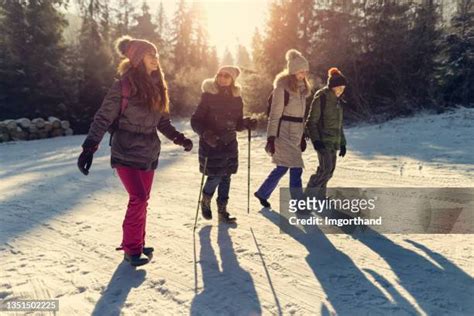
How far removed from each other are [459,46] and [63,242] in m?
17.3

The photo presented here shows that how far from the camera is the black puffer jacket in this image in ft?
15.3

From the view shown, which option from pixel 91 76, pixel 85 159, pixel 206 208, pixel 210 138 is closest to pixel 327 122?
pixel 210 138

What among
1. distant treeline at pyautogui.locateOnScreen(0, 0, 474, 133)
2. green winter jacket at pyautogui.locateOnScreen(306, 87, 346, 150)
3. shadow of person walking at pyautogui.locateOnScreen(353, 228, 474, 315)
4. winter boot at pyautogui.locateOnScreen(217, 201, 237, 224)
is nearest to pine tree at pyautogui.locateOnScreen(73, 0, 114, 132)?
distant treeline at pyautogui.locateOnScreen(0, 0, 474, 133)

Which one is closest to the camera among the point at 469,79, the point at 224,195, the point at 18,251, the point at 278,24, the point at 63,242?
the point at 18,251

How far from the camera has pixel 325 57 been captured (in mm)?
17094

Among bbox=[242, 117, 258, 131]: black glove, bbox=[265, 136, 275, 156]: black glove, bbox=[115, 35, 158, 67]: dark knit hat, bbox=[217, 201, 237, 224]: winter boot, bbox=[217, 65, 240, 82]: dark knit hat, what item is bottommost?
bbox=[217, 201, 237, 224]: winter boot

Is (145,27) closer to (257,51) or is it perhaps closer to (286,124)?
(257,51)

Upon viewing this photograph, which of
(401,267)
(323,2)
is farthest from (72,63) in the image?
(401,267)

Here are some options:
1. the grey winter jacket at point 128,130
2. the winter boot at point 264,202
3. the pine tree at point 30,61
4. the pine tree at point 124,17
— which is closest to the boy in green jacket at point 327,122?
the winter boot at point 264,202

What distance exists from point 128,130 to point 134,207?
716 mm

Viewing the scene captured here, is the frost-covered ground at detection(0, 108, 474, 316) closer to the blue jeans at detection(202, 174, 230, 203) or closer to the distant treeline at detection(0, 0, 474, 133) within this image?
the blue jeans at detection(202, 174, 230, 203)

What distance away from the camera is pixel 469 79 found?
15883 mm

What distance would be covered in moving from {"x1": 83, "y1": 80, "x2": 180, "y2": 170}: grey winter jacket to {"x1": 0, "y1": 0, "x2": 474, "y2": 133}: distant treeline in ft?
45.4

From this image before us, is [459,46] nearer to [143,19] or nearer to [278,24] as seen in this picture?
[278,24]
